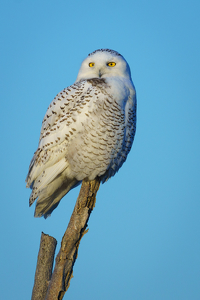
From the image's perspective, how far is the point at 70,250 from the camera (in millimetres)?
3506

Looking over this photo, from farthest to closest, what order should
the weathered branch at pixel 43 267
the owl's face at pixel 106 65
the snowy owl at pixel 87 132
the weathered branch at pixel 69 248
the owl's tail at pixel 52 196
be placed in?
the owl's face at pixel 106 65 → the owl's tail at pixel 52 196 → the weathered branch at pixel 43 267 → the snowy owl at pixel 87 132 → the weathered branch at pixel 69 248

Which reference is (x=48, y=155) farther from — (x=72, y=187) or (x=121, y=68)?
(x=121, y=68)

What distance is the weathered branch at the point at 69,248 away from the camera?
11.2 ft

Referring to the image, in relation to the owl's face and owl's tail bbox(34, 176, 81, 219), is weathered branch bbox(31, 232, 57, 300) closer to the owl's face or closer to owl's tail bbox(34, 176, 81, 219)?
owl's tail bbox(34, 176, 81, 219)

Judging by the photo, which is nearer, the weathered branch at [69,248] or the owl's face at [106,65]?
the weathered branch at [69,248]

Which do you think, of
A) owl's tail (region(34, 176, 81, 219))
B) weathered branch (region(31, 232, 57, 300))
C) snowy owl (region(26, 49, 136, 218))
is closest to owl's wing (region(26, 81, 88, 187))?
snowy owl (region(26, 49, 136, 218))

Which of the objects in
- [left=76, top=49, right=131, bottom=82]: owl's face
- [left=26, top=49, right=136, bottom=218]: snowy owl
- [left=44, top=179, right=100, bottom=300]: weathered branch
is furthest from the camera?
[left=76, top=49, right=131, bottom=82]: owl's face

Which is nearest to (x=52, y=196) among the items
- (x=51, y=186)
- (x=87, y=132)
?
(x=51, y=186)

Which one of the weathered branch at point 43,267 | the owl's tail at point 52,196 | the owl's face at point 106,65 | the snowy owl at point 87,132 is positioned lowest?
the weathered branch at point 43,267

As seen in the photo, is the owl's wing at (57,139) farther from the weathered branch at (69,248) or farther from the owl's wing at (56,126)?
the weathered branch at (69,248)

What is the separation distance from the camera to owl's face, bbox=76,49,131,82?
4.10 metres

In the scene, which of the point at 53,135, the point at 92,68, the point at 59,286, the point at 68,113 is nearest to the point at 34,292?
the point at 59,286

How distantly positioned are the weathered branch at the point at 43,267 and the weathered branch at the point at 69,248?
0.82 feet

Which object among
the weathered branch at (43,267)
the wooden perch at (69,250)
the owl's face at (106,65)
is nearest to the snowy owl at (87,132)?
the owl's face at (106,65)
